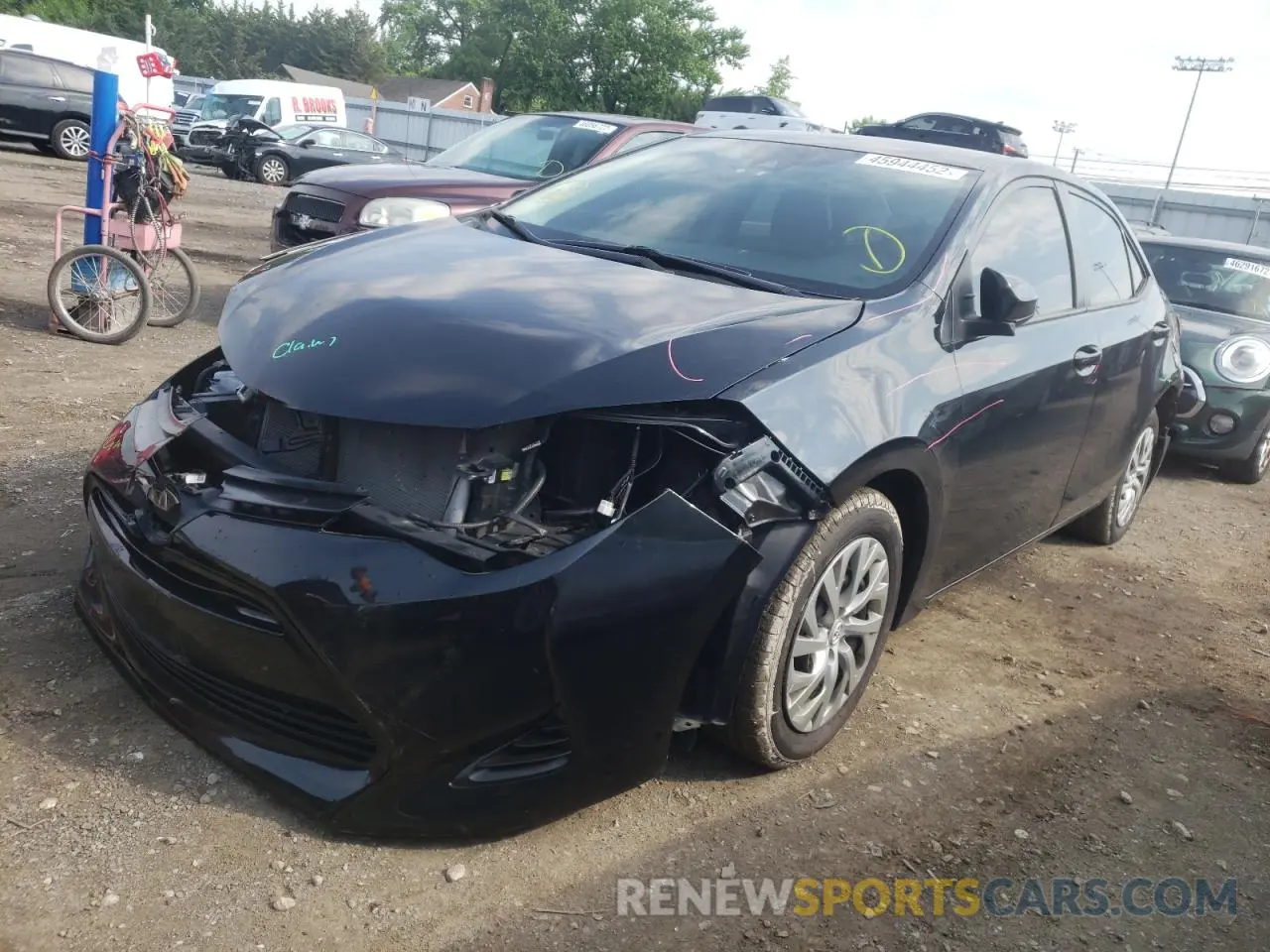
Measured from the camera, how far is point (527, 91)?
2237 inches

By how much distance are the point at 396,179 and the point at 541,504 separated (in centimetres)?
548

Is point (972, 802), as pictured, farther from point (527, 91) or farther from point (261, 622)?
point (527, 91)

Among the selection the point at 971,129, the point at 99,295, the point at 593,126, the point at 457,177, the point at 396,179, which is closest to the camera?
the point at 99,295

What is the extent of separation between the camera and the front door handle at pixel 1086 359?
3842 mm

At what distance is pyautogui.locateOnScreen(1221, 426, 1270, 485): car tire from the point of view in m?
7.10

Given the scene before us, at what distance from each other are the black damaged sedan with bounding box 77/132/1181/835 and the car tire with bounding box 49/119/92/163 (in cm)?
1820

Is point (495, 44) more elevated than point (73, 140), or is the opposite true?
point (495, 44)

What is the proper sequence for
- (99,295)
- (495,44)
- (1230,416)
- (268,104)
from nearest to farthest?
1. (99,295)
2. (1230,416)
3. (268,104)
4. (495,44)

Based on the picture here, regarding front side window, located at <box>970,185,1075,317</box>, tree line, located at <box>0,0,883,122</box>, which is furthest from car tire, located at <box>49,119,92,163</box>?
tree line, located at <box>0,0,883,122</box>

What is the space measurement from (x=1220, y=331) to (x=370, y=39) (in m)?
81.3

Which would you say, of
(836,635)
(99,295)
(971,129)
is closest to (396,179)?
(99,295)

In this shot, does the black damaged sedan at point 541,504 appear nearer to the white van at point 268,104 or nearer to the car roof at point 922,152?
the car roof at point 922,152

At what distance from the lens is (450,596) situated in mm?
2219

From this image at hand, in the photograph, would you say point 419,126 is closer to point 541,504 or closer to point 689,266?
point 689,266
